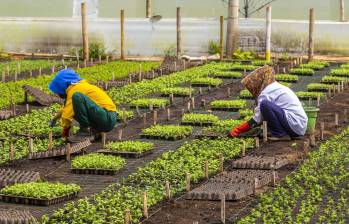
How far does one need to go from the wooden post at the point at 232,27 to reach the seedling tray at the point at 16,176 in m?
15.6

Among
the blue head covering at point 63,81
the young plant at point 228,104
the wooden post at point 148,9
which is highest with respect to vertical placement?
the wooden post at point 148,9

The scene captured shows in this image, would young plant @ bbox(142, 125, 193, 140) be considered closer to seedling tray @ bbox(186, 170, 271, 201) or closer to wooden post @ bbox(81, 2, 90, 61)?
seedling tray @ bbox(186, 170, 271, 201)

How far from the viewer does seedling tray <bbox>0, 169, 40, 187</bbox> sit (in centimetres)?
1122

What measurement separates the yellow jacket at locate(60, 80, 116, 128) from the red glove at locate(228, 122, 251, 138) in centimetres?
185

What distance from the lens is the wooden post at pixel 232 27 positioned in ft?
87.8

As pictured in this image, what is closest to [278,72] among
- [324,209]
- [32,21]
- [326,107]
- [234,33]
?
[234,33]

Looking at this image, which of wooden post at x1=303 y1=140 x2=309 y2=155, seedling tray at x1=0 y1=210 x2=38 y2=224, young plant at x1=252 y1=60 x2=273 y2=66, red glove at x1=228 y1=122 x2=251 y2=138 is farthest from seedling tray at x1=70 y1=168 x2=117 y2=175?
young plant at x1=252 y1=60 x2=273 y2=66

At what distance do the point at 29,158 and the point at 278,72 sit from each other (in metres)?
11.5

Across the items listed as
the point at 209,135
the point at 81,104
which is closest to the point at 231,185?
the point at 209,135

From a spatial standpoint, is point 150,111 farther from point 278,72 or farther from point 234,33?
point 234,33

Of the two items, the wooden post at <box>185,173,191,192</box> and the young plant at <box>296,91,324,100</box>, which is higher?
the young plant at <box>296,91,324,100</box>

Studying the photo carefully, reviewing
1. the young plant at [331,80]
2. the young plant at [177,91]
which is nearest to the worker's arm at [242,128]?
the young plant at [177,91]

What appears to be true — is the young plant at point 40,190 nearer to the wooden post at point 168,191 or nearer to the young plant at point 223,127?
the wooden post at point 168,191

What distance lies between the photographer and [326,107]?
17.5 meters
